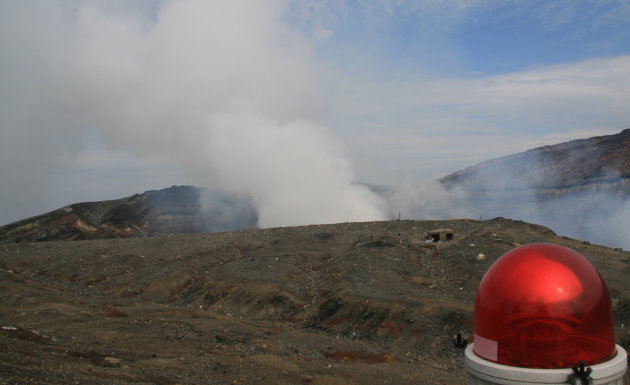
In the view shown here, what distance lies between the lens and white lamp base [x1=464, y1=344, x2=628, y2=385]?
356cm

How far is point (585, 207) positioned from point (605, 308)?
4812 cm

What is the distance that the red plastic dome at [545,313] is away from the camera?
3660mm

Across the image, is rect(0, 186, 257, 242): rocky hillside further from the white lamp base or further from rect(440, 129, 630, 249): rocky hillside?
the white lamp base

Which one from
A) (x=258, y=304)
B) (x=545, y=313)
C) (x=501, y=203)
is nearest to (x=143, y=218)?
(x=258, y=304)

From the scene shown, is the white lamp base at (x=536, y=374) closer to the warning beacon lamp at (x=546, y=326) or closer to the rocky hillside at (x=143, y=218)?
the warning beacon lamp at (x=546, y=326)

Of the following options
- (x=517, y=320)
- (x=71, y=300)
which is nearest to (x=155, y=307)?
(x=71, y=300)

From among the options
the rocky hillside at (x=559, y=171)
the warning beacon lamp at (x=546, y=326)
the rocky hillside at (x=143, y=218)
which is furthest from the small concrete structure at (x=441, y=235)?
the rocky hillside at (x=559, y=171)

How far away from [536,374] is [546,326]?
0.36 meters

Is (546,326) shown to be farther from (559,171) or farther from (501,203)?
(559,171)

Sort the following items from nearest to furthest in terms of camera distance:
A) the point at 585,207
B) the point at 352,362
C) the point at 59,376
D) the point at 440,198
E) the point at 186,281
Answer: the point at 59,376
the point at 352,362
the point at 186,281
the point at 585,207
the point at 440,198

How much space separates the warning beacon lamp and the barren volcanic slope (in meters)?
8.22

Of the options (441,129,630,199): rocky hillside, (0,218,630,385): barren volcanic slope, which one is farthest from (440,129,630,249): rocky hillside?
(0,218,630,385): barren volcanic slope

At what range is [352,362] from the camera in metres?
13.7

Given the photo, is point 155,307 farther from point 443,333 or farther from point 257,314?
point 443,333
